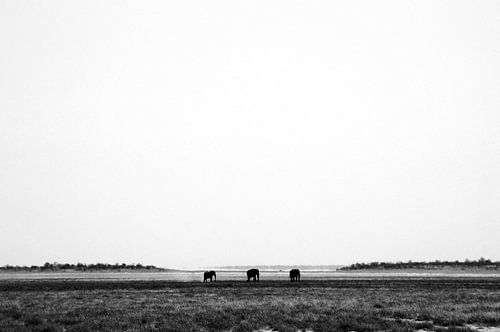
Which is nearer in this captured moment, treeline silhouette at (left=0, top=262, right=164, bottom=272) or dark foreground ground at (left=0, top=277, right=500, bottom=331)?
dark foreground ground at (left=0, top=277, right=500, bottom=331)

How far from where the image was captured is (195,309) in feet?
82.1

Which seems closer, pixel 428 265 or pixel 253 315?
pixel 253 315

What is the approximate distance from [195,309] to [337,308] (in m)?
6.76

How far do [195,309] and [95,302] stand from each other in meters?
7.54

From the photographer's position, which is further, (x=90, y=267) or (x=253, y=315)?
(x=90, y=267)

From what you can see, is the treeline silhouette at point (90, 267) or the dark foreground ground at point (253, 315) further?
the treeline silhouette at point (90, 267)

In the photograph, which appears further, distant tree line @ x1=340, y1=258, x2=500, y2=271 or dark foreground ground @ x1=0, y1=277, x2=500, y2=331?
distant tree line @ x1=340, y1=258, x2=500, y2=271

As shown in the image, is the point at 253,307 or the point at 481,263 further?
the point at 481,263

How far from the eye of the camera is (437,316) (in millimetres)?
21422

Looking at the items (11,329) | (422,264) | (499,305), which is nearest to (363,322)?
(499,305)

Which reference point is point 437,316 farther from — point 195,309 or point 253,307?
point 195,309

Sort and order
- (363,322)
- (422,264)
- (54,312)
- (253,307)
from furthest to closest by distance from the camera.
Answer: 1. (422,264)
2. (253,307)
3. (54,312)
4. (363,322)

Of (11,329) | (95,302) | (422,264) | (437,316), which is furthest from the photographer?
(422,264)

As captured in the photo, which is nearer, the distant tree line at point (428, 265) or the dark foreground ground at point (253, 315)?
the dark foreground ground at point (253, 315)
